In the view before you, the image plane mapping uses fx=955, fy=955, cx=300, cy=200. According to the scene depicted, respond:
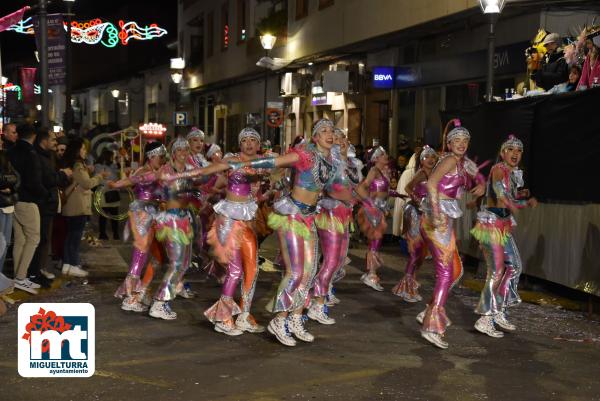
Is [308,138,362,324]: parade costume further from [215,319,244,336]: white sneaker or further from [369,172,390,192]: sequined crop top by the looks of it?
[369,172,390,192]: sequined crop top

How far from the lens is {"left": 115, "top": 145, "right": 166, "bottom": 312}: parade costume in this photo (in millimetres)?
9875

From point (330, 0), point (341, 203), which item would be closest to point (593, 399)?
point (341, 203)

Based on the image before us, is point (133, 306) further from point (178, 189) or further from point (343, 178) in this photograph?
point (343, 178)

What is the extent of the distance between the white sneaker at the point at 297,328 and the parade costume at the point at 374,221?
138 inches

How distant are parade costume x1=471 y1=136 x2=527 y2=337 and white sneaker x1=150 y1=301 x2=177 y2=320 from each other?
2982 millimetres

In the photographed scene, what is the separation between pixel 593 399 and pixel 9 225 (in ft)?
21.1

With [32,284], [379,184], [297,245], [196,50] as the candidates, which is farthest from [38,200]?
[196,50]

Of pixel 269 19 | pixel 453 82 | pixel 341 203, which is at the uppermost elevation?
pixel 269 19

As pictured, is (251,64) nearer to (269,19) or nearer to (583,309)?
(269,19)

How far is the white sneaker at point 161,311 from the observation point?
9414 mm

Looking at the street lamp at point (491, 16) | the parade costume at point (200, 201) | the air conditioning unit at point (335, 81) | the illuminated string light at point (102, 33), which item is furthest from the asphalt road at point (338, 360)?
the illuminated string light at point (102, 33)

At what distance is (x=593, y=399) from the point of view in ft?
22.1

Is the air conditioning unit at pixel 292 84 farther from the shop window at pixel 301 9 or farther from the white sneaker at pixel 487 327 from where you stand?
the white sneaker at pixel 487 327

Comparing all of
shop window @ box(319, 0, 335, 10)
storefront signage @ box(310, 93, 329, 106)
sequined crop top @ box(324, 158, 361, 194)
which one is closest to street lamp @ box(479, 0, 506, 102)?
sequined crop top @ box(324, 158, 361, 194)
